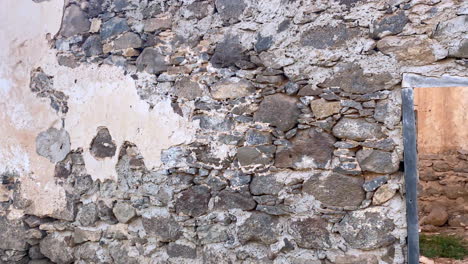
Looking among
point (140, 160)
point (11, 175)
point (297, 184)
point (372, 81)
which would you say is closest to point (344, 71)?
point (372, 81)

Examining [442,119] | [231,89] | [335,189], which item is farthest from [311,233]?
[442,119]

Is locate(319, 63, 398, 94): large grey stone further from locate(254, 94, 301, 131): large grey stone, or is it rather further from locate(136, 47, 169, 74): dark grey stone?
locate(136, 47, 169, 74): dark grey stone

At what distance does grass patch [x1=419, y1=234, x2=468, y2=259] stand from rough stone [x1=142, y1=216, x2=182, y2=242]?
2295mm

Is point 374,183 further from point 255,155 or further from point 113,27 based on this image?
point 113,27

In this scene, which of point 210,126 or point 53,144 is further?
point 53,144

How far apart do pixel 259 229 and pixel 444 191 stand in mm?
3147

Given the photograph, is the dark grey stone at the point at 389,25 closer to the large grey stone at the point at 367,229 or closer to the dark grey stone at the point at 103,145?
the large grey stone at the point at 367,229

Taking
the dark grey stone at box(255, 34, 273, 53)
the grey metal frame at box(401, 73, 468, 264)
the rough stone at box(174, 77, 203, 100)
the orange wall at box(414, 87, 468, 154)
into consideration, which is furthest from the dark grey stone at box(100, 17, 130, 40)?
the orange wall at box(414, 87, 468, 154)

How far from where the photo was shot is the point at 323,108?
6.53 ft

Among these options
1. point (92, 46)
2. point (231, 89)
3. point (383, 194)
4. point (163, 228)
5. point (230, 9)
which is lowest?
point (163, 228)

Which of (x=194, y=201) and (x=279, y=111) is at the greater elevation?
(x=279, y=111)

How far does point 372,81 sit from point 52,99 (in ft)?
6.31

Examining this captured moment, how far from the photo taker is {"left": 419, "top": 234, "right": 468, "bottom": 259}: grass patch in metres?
3.61

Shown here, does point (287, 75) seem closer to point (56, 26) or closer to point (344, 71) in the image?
point (344, 71)
